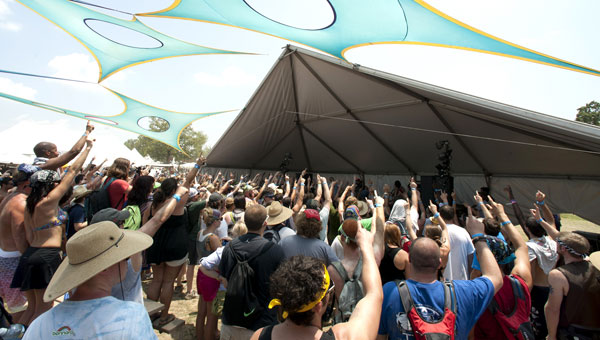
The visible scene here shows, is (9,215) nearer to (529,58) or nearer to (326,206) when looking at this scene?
(326,206)

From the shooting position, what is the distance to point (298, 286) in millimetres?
1011

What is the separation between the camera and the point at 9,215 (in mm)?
2338

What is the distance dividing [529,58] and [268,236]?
4.25m

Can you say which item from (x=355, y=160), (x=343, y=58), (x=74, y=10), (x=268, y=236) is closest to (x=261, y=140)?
(x=355, y=160)

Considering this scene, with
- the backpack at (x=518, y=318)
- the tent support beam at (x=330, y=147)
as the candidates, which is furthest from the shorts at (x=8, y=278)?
the tent support beam at (x=330, y=147)

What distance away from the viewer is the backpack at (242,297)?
73.6 inches

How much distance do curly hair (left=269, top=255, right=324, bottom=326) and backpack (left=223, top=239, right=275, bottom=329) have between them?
0.88m

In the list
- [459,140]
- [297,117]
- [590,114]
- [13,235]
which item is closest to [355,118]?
[297,117]

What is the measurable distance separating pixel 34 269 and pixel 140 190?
3.31 ft

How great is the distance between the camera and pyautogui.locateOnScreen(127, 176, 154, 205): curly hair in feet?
9.02

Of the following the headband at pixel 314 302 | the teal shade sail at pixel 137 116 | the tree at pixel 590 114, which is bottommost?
the headband at pixel 314 302

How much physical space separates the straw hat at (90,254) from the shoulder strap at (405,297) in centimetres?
140

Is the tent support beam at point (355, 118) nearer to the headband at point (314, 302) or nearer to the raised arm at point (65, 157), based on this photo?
the raised arm at point (65, 157)

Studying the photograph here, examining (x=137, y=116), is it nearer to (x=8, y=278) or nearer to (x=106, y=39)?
(x=106, y=39)
